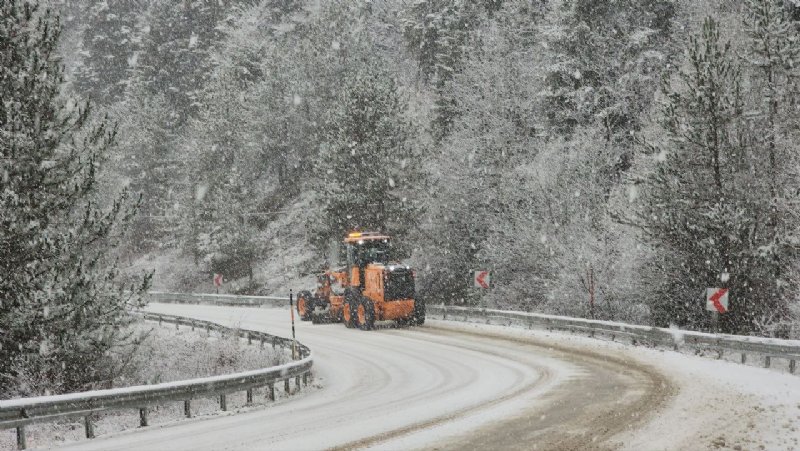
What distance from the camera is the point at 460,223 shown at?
35344mm

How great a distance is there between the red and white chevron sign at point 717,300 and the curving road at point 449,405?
295cm

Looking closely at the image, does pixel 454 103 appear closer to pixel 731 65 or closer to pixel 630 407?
pixel 731 65

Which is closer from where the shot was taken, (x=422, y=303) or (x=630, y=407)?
(x=630, y=407)

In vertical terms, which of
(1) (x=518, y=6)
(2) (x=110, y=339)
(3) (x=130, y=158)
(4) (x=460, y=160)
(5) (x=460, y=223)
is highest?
(1) (x=518, y=6)

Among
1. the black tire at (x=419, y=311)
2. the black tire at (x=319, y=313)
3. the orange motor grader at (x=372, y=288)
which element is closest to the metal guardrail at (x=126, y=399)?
the orange motor grader at (x=372, y=288)

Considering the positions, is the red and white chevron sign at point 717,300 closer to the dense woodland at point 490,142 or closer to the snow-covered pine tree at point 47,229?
the dense woodland at point 490,142

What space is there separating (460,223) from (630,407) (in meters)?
23.9

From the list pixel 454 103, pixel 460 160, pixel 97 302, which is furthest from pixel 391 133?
pixel 97 302

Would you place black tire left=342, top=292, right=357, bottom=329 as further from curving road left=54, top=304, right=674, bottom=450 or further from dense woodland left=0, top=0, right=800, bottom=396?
dense woodland left=0, top=0, right=800, bottom=396

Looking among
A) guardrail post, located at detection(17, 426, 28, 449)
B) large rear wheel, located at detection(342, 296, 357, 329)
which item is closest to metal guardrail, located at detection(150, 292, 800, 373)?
large rear wheel, located at detection(342, 296, 357, 329)

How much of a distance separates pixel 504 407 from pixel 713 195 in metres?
12.0

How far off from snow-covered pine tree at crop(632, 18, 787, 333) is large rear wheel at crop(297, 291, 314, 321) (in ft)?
50.0

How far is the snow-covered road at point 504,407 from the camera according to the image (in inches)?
382

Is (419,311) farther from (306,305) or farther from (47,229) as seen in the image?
(47,229)
